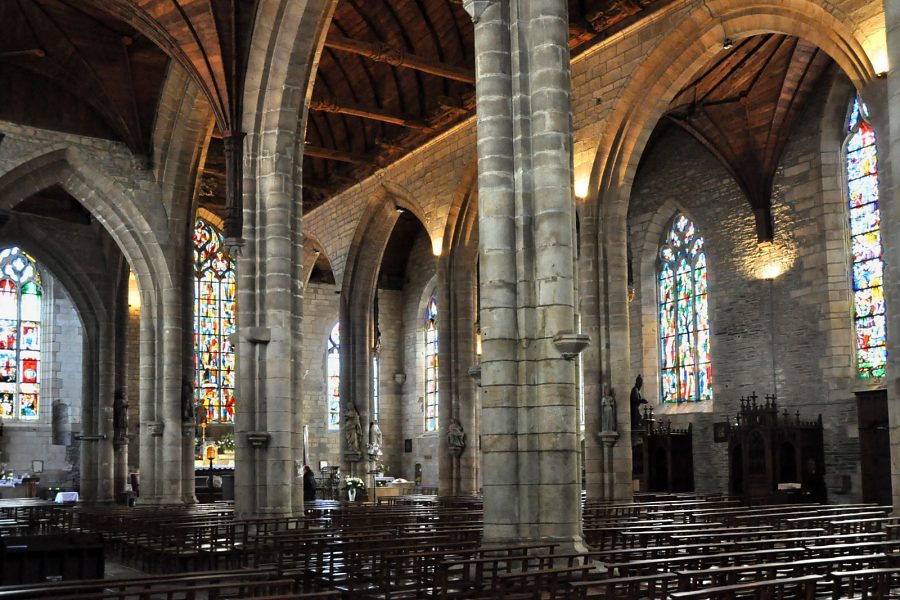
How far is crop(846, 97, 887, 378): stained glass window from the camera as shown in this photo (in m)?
21.8

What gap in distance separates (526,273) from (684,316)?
1680 centimetres

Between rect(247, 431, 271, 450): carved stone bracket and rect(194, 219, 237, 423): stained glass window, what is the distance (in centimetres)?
1791

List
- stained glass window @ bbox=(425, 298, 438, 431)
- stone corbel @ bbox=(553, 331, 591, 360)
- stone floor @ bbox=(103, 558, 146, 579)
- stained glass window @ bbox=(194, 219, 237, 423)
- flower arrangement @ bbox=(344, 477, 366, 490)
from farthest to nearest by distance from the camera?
stained glass window @ bbox=(425, 298, 438, 431)
stained glass window @ bbox=(194, 219, 237, 423)
flower arrangement @ bbox=(344, 477, 366, 490)
stone floor @ bbox=(103, 558, 146, 579)
stone corbel @ bbox=(553, 331, 591, 360)

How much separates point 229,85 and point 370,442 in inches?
515

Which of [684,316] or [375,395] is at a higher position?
[684,316]

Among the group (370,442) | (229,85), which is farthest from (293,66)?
(370,442)

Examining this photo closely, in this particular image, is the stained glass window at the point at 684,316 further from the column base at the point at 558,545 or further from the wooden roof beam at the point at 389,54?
the column base at the point at 558,545

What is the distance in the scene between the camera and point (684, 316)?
26391mm

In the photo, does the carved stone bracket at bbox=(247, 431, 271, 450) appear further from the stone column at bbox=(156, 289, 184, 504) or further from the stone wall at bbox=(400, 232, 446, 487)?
the stone wall at bbox=(400, 232, 446, 487)

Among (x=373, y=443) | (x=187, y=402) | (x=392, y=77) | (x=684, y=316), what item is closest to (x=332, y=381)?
(x=373, y=443)

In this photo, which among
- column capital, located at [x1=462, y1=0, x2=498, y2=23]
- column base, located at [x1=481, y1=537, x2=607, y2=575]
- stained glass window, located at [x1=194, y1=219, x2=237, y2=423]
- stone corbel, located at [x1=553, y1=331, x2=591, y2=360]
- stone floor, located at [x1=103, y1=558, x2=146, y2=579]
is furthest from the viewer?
stained glass window, located at [x1=194, y1=219, x2=237, y2=423]

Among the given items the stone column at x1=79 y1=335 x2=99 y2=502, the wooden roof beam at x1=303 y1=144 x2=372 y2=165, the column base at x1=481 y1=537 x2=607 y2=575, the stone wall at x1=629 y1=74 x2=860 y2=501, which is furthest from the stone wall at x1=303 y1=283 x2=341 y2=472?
the column base at x1=481 y1=537 x2=607 y2=575

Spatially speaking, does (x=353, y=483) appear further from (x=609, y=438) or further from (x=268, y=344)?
(x=268, y=344)

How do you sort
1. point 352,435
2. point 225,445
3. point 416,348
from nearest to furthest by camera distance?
point 352,435
point 225,445
point 416,348
